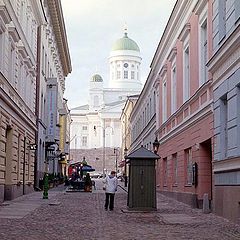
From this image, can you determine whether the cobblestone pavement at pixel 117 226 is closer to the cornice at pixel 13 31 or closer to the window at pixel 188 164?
the window at pixel 188 164

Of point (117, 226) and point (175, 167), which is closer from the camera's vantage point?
point (117, 226)

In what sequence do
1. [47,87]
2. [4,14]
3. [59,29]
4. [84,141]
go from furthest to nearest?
[84,141] < [59,29] < [47,87] < [4,14]

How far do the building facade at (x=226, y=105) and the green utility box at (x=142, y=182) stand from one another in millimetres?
2897

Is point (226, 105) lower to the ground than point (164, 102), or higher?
lower

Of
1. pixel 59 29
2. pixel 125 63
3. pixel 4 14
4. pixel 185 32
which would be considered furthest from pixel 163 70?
pixel 125 63

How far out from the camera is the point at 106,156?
5123 inches

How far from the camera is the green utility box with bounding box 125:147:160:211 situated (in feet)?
71.7

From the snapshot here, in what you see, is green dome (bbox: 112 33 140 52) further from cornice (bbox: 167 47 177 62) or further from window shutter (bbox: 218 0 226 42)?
window shutter (bbox: 218 0 226 42)

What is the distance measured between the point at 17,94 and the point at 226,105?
1244cm

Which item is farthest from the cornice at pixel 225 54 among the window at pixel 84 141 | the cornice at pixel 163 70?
the window at pixel 84 141

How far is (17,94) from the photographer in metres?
28.4

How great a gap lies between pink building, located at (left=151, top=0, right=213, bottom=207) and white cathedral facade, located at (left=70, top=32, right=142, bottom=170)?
316 ft

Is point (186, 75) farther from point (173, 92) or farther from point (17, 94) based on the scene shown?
point (17, 94)

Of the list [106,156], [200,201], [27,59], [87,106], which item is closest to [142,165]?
[200,201]
